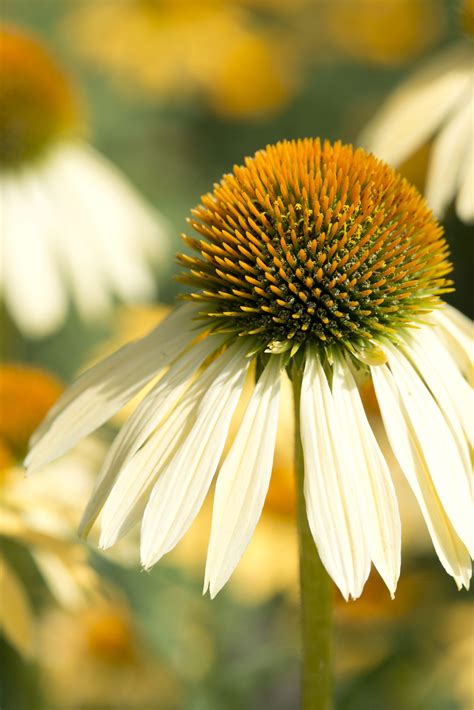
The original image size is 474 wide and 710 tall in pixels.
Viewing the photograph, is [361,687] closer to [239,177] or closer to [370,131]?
[239,177]

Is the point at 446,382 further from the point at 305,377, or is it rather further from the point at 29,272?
the point at 29,272

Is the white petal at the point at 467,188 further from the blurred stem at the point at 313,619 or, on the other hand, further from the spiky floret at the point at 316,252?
the blurred stem at the point at 313,619

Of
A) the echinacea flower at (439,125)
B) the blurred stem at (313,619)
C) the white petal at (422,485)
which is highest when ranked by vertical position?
the echinacea flower at (439,125)

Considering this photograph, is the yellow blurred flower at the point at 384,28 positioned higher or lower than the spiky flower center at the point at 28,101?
lower

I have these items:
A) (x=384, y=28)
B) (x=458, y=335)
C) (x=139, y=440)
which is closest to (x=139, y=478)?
(x=139, y=440)

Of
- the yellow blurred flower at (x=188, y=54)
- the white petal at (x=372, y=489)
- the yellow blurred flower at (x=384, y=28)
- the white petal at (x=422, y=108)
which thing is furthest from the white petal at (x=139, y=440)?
the yellow blurred flower at (x=384, y=28)

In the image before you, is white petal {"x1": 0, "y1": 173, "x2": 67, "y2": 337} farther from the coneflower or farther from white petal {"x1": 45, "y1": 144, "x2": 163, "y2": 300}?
the coneflower
